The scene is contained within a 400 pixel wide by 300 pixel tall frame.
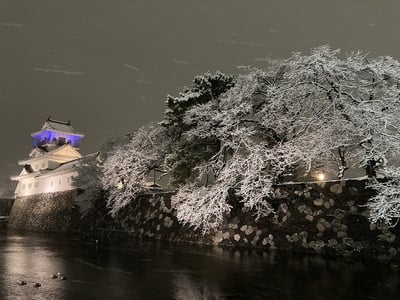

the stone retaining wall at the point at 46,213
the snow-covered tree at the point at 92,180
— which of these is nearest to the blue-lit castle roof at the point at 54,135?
the stone retaining wall at the point at 46,213

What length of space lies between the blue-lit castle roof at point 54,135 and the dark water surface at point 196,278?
4514 centimetres

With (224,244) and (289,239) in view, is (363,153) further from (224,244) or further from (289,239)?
(224,244)

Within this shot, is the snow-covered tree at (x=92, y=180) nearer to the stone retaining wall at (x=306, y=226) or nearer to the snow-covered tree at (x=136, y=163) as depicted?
the snow-covered tree at (x=136, y=163)

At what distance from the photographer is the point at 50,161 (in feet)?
159

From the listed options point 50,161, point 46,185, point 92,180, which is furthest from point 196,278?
point 50,161

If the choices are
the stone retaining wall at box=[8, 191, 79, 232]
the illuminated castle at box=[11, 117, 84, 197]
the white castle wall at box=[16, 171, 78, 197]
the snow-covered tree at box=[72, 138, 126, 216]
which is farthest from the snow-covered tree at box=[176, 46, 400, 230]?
the illuminated castle at box=[11, 117, 84, 197]

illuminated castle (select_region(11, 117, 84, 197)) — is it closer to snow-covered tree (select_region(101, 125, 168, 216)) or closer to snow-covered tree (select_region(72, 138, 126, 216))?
snow-covered tree (select_region(72, 138, 126, 216))

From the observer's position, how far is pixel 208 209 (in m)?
16.6

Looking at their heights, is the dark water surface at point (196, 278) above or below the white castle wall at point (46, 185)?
below

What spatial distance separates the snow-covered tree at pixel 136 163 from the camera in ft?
Result: 79.7

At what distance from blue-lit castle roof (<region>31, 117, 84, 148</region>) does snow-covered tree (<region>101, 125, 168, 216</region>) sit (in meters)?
31.5

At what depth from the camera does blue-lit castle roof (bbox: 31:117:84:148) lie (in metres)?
53.9

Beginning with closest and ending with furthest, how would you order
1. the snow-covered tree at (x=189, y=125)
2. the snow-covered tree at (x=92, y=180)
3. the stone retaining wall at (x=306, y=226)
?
the stone retaining wall at (x=306, y=226)
the snow-covered tree at (x=189, y=125)
the snow-covered tree at (x=92, y=180)

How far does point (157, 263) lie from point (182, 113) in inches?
502
